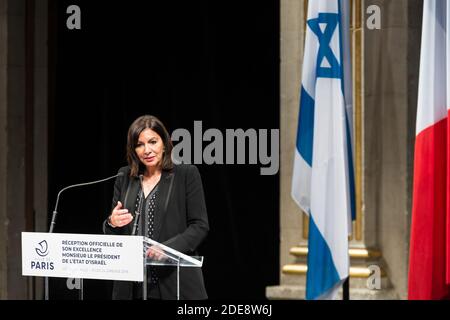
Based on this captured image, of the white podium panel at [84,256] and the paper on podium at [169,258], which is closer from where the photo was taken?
the paper on podium at [169,258]

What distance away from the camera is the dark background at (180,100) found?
845cm

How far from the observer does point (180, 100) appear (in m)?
8.55

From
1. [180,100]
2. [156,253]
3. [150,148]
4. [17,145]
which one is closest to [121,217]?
[156,253]

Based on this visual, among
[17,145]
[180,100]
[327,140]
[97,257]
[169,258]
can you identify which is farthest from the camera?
[17,145]

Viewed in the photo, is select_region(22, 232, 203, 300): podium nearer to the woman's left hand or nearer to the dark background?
the woman's left hand

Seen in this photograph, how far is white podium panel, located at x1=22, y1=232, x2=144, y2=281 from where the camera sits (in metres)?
6.30

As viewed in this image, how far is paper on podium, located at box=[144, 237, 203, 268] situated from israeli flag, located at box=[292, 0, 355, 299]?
92 centimetres

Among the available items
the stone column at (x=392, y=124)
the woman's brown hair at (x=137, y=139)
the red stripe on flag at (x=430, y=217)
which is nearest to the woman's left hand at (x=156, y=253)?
the woman's brown hair at (x=137, y=139)

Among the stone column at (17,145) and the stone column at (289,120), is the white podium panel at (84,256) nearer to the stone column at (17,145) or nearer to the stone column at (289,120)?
the stone column at (289,120)

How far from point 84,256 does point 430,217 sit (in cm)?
200

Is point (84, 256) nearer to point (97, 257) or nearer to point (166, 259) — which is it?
point (97, 257)

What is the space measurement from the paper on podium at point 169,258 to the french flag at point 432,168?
1303 millimetres

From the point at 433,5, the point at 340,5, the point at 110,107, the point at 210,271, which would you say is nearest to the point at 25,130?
the point at 110,107

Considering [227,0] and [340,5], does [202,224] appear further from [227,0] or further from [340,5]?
[227,0]
